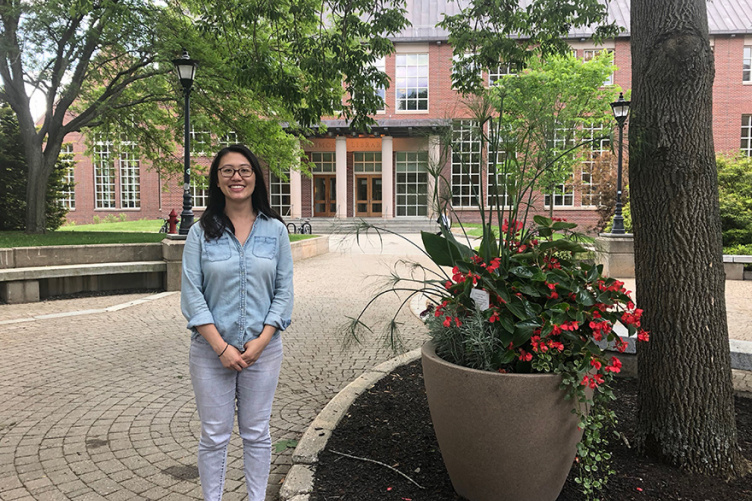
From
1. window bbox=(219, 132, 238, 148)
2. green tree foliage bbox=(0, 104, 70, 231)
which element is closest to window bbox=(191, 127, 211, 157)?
window bbox=(219, 132, 238, 148)

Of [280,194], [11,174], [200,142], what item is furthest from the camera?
[280,194]

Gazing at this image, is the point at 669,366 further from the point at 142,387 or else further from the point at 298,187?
the point at 298,187

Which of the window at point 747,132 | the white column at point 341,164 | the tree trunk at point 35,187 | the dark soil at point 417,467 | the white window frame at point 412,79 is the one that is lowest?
the dark soil at point 417,467

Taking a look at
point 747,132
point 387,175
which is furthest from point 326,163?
point 747,132

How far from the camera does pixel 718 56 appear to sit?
36125 millimetres

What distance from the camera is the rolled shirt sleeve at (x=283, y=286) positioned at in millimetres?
2523

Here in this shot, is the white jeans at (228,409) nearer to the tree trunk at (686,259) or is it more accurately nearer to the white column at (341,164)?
the tree trunk at (686,259)

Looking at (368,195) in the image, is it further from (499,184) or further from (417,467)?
(417,467)

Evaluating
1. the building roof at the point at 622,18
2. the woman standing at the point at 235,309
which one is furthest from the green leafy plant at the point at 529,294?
the building roof at the point at 622,18

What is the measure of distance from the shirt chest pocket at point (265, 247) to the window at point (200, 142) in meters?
13.7

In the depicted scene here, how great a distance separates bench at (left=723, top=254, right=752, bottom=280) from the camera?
40.8ft

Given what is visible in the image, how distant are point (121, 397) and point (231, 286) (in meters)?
2.94

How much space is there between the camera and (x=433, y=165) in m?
3.35

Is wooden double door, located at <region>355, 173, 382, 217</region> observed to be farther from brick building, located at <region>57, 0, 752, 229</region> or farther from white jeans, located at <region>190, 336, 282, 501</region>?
white jeans, located at <region>190, 336, 282, 501</region>
